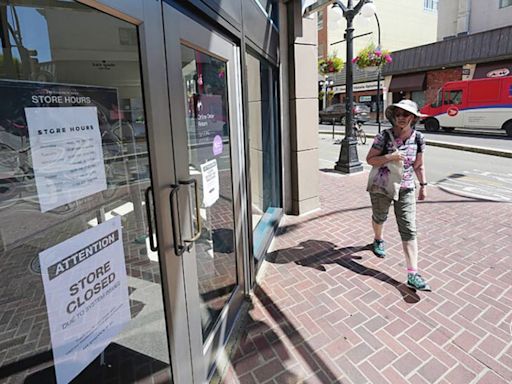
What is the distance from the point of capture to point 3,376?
1962mm

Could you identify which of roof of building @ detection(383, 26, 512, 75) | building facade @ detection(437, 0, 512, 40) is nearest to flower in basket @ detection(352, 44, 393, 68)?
roof of building @ detection(383, 26, 512, 75)

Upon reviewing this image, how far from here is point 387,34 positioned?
105 ft

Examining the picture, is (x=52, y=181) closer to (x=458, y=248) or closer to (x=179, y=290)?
(x=179, y=290)

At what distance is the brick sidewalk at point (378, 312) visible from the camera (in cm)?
221

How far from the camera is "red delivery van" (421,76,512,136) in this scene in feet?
49.0

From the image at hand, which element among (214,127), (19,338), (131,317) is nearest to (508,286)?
(214,127)

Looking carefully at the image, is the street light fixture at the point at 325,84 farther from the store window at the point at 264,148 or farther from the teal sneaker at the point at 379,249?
the teal sneaker at the point at 379,249

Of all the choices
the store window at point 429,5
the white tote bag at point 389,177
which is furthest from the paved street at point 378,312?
the store window at point 429,5

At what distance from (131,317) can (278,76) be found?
393 cm

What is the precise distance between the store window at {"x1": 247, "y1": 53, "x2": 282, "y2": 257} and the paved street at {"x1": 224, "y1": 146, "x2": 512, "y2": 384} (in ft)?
1.37

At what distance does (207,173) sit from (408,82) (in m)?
25.8

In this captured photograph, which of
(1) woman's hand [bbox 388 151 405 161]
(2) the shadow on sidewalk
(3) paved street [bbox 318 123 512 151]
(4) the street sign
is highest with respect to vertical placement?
(4) the street sign

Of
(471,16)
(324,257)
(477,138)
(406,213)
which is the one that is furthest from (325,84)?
(406,213)

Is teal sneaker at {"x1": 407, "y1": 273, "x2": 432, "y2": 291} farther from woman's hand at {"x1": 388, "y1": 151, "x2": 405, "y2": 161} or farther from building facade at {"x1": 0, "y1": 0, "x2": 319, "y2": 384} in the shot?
building facade at {"x1": 0, "y1": 0, "x2": 319, "y2": 384}
